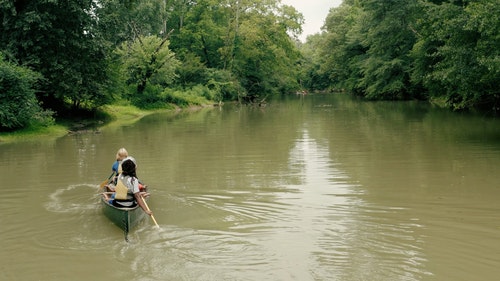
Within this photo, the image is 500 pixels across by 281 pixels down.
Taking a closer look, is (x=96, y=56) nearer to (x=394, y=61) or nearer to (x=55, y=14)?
(x=55, y=14)

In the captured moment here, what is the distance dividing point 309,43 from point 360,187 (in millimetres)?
125271

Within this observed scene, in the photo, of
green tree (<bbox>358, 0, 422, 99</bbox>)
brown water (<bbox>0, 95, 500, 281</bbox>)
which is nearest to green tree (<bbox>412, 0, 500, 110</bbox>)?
brown water (<bbox>0, 95, 500, 281</bbox>)

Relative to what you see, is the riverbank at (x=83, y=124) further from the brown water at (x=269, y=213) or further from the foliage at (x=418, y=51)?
the foliage at (x=418, y=51)

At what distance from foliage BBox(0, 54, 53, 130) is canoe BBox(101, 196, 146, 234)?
15.1 meters

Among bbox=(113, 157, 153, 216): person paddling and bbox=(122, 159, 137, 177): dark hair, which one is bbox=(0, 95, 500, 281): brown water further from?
bbox=(122, 159, 137, 177): dark hair

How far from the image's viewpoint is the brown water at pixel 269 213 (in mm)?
7242

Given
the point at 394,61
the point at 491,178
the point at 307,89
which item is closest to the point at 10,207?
the point at 491,178

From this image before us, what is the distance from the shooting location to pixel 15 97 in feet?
74.9

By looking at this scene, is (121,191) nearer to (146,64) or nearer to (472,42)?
(472,42)

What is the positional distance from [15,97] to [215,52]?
39.5 meters

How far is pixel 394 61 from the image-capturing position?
46562 millimetres

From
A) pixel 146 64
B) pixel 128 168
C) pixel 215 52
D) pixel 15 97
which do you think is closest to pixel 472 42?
pixel 128 168

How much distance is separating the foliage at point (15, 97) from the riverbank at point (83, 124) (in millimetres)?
613

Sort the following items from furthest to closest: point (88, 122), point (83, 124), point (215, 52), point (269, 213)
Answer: point (215, 52), point (88, 122), point (83, 124), point (269, 213)
